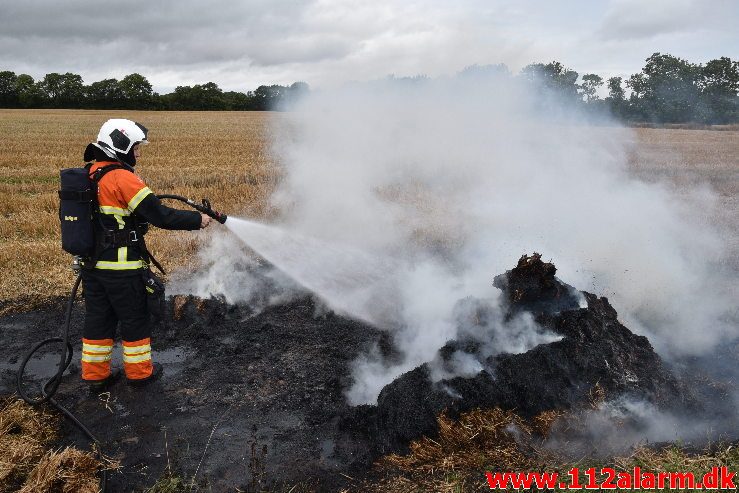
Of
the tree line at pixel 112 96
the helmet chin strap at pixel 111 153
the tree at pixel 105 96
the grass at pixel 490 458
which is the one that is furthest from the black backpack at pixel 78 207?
the tree at pixel 105 96

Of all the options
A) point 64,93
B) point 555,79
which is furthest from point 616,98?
point 64,93

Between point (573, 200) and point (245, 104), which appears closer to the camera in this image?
point (573, 200)

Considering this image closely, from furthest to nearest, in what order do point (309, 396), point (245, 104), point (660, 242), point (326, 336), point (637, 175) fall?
point (245, 104) → point (637, 175) → point (660, 242) → point (326, 336) → point (309, 396)

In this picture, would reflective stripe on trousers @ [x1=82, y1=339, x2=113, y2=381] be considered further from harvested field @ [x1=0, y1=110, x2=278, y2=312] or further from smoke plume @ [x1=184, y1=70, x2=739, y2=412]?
harvested field @ [x1=0, y1=110, x2=278, y2=312]

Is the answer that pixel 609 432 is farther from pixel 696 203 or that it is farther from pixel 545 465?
pixel 696 203

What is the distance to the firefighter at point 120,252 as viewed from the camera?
4316 mm

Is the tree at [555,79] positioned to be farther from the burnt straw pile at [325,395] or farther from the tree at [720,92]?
the tree at [720,92]

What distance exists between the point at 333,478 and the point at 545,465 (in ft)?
5.22

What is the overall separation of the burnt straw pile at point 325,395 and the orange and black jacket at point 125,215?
1.36 meters

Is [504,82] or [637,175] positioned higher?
[504,82]

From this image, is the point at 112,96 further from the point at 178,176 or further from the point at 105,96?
the point at 178,176

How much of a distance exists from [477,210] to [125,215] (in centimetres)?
779

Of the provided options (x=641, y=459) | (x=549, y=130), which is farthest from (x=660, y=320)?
(x=549, y=130)

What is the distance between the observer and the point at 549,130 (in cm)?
1060
